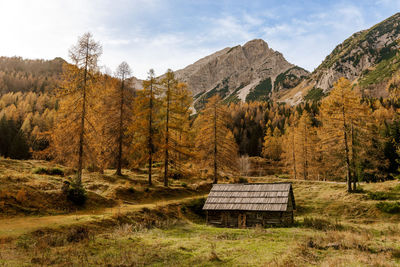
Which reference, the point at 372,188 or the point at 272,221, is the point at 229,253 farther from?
the point at 372,188

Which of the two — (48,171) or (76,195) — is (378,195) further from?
(48,171)

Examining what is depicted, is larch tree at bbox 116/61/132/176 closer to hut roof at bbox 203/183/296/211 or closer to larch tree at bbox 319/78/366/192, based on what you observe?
hut roof at bbox 203/183/296/211

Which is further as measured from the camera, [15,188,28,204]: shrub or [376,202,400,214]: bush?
[376,202,400,214]: bush

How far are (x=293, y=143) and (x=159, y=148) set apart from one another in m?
33.8

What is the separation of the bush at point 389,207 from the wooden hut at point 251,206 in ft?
31.6

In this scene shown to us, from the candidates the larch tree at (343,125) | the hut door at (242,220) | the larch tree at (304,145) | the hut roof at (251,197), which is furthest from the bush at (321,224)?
the larch tree at (304,145)

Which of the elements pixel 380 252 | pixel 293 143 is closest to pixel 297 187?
pixel 293 143

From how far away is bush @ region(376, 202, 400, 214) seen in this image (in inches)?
997

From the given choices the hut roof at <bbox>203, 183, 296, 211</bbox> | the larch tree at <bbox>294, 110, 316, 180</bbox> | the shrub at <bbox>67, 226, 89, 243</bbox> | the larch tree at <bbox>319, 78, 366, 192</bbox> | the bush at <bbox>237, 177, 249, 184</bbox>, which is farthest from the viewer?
the larch tree at <bbox>294, 110, 316, 180</bbox>

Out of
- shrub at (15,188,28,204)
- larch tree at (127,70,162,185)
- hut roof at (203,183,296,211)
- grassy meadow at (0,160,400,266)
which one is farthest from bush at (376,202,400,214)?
shrub at (15,188,28,204)

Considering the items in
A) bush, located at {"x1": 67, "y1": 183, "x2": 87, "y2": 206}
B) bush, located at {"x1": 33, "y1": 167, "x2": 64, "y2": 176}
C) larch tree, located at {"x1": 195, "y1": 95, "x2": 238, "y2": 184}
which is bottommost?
bush, located at {"x1": 67, "y1": 183, "x2": 87, "y2": 206}

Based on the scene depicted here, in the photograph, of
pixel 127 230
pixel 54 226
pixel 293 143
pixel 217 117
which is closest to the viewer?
pixel 54 226

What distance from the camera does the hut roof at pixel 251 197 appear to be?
23312 mm

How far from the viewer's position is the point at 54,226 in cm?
1461
